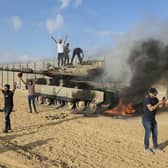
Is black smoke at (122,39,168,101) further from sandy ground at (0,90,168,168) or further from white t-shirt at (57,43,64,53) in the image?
white t-shirt at (57,43,64,53)

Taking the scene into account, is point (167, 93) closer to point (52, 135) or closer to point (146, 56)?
point (146, 56)

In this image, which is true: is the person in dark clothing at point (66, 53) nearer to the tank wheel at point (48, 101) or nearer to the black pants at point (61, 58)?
the black pants at point (61, 58)

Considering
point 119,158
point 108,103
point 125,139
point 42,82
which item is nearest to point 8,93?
point 125,139

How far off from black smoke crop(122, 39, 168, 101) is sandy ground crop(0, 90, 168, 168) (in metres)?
2.93

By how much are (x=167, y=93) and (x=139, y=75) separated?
187 centimetres

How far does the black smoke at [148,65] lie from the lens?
59.7ft

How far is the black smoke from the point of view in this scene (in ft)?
59.7

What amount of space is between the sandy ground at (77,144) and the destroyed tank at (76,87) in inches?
86.9

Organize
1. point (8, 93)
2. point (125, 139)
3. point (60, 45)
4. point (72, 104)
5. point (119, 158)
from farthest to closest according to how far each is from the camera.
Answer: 1. point (60, 45)
2. point (72, 104)
3. point (8, 93)
4. point (125, 139)
5. point (119, 158)

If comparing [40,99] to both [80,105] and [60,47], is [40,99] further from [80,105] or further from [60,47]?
[80,105]

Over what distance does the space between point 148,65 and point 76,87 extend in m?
3.95

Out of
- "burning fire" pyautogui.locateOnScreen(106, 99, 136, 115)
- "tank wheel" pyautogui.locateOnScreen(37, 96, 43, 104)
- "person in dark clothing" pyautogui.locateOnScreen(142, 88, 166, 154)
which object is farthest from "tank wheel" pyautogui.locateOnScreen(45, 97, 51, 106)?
"person in dark clothing" pyautogui.locateOnScreen(142, 88, 166, 154)

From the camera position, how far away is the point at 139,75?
18.2 metres

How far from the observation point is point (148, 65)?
60.0 feet
